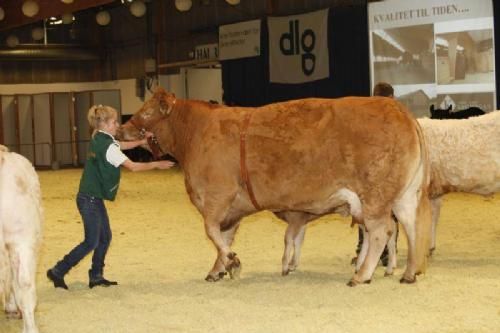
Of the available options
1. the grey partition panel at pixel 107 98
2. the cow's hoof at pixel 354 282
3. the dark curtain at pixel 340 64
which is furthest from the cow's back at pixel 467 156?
the grey partition panel at pixel 107 98

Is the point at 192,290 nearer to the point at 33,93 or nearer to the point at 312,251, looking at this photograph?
the point at 312,251

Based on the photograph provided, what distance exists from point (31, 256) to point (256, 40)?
17877 mm

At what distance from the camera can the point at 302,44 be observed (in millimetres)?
20609

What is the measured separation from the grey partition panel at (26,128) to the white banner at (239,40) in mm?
7759

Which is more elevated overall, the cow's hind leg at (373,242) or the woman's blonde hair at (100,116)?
the woman's blonde hair at (100,116)

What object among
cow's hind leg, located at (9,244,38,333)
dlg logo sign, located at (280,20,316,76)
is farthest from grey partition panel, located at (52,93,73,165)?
cow's hind leg, located at (9,244,38,333)

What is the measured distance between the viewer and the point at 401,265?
25.4ft

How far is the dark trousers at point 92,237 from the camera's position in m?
6.91

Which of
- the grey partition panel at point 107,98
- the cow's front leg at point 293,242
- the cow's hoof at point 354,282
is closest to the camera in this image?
the cow's hoof at point 354,282

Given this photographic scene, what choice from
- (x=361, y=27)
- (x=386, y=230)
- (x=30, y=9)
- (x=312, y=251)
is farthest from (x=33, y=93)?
(x=386, y=230)

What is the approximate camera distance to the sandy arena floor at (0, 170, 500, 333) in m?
5.59

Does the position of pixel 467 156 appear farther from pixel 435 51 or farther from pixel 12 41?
pixel 12 41

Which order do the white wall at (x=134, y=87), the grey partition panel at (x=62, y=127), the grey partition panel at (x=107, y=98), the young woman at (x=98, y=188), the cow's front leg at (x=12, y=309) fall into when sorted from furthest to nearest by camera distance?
the grey partition panel at (x=107, y=98), the grey partition panel at (x=62, y=127), the white wall at (x=134, y=87), the young woman at (x=98, y=188), the cow's front leg at (x=12, y=309)

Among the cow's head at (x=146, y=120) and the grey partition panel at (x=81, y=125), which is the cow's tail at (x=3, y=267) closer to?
the cow's head at (x=146, y=120)
